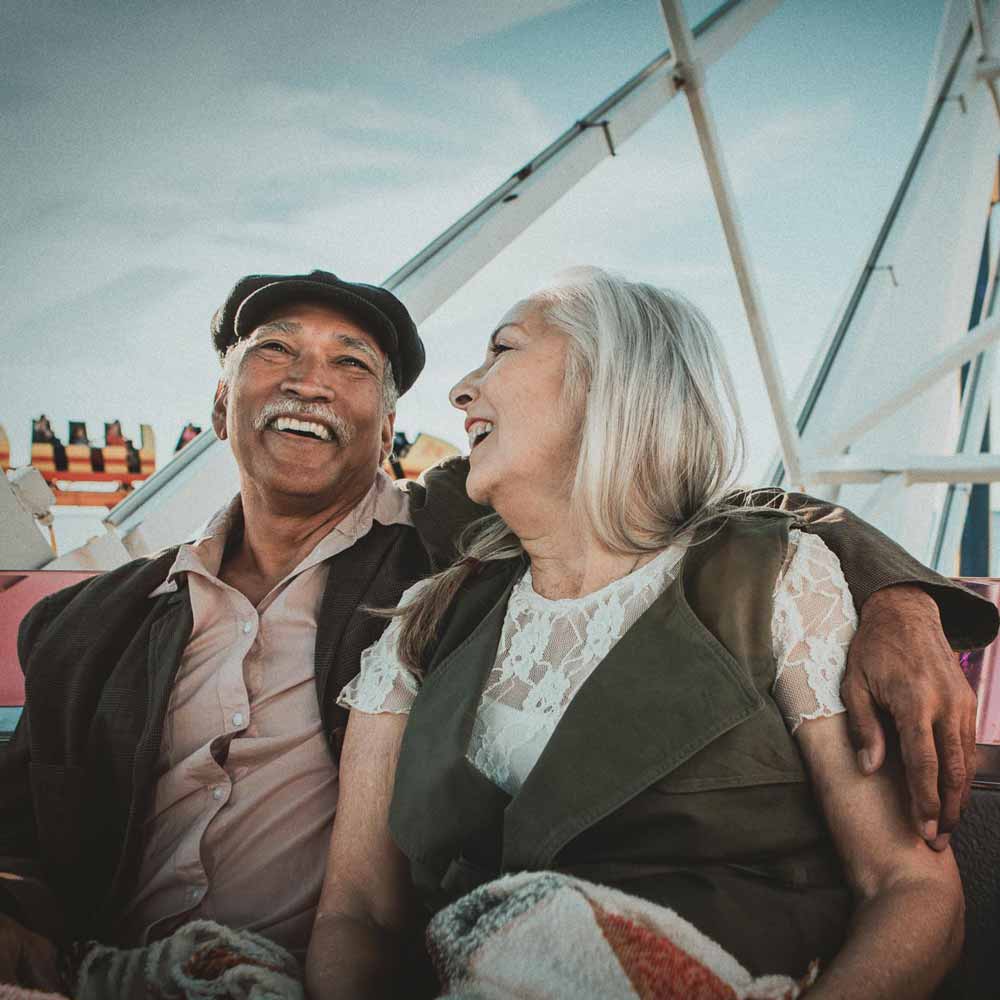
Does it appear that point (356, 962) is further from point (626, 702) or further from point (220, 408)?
point (220, 408)

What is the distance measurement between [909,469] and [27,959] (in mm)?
3802

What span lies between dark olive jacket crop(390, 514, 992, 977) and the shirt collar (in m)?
0.67

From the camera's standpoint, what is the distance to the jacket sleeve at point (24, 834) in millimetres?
1370

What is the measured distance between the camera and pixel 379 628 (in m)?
1.63

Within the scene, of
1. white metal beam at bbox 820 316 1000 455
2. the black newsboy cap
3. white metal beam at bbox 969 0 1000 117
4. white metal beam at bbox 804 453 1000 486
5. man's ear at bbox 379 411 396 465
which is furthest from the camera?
white metal beam at bbox 969 0 1000 117

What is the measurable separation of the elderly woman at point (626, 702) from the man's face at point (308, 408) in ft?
1.35

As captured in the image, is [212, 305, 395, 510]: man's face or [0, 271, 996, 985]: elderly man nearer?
[0, 271, 996, 985]: elderly man

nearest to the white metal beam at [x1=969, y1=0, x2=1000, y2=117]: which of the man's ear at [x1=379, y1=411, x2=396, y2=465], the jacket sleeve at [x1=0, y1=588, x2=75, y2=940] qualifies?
the man's ear at [x1=379, y1=411, x2=396, y2=465]

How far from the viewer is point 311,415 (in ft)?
5.96

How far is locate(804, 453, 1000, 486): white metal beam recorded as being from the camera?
381 centimetres

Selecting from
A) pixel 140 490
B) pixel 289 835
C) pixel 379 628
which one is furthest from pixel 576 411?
pixel 140 490

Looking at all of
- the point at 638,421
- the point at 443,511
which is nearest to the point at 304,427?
the point at 443,511

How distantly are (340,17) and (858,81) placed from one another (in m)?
3.92

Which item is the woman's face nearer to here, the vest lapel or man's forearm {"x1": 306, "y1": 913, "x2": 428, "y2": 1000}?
the vest lapel
